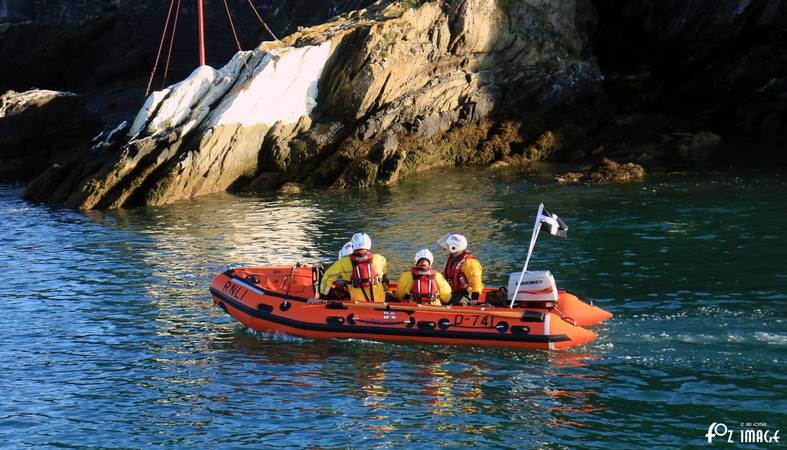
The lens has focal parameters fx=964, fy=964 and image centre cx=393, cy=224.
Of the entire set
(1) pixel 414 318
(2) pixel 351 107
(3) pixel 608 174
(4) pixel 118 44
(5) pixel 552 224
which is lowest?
(1) pixel 414 318

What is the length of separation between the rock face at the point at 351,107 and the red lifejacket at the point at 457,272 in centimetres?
1644

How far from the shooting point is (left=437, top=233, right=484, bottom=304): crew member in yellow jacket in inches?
691

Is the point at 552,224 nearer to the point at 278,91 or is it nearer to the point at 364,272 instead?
the point at 364,272

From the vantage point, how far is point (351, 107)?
35.9m

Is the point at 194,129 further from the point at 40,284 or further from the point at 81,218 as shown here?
the point at 40,284

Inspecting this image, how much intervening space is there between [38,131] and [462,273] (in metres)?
30.6

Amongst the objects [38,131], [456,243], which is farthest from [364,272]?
[38,131]

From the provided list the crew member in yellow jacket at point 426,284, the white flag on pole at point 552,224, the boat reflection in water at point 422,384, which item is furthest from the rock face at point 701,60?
the boat reflection in water at point 422,384

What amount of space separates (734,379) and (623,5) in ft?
97.9

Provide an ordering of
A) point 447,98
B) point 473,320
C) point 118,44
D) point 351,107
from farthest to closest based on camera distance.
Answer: point 118,44 → point 447,98 → point 351,107 → point 473,320

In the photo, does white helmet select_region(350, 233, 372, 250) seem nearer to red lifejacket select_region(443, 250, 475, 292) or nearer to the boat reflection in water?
red lifejacket select_region(443, 250, 475, 292)

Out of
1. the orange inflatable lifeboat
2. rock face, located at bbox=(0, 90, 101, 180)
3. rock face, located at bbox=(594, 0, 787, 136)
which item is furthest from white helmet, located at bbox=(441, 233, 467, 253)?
rock face, located at bbox=(0, 90, 101, 180)

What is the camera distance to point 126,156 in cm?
3338

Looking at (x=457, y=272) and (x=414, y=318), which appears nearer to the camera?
(x=414, y=318)
